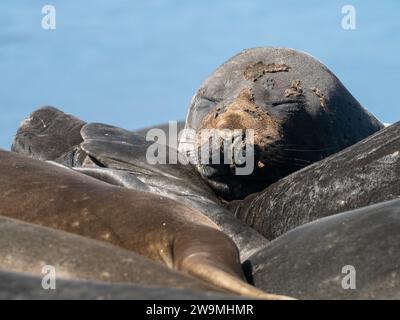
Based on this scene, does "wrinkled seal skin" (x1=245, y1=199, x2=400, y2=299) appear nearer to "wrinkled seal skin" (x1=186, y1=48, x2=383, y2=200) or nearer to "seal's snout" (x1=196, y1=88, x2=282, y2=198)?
"seal's snout" (x1=196, y1=88, x2=282, y2=198)

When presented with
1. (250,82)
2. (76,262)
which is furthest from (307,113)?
(76,262)

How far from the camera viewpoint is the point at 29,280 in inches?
135

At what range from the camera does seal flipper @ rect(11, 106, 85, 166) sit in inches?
460

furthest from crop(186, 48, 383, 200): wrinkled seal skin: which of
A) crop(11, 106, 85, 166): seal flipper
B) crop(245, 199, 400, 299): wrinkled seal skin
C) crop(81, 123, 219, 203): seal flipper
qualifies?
crop(245, 199, 400, 299): wrinkled seal skin

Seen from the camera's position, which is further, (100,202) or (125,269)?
(100,202)

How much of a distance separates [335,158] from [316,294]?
10.6 ft

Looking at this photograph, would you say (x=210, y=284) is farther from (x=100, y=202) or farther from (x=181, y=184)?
(x=181, y=184)

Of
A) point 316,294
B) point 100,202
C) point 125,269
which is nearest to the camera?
point 125,269

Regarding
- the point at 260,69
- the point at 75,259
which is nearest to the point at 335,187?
the point at 260,69

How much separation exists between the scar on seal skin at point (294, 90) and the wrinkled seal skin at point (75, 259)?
17.3 feet

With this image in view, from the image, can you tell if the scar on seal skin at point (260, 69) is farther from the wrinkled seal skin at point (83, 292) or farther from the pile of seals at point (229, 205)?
the wrinkled seal skin at point (83, 292)

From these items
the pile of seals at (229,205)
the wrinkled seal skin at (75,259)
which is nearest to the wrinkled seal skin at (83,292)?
the pile of seals at (229,205)

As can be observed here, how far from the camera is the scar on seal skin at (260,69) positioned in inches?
393
